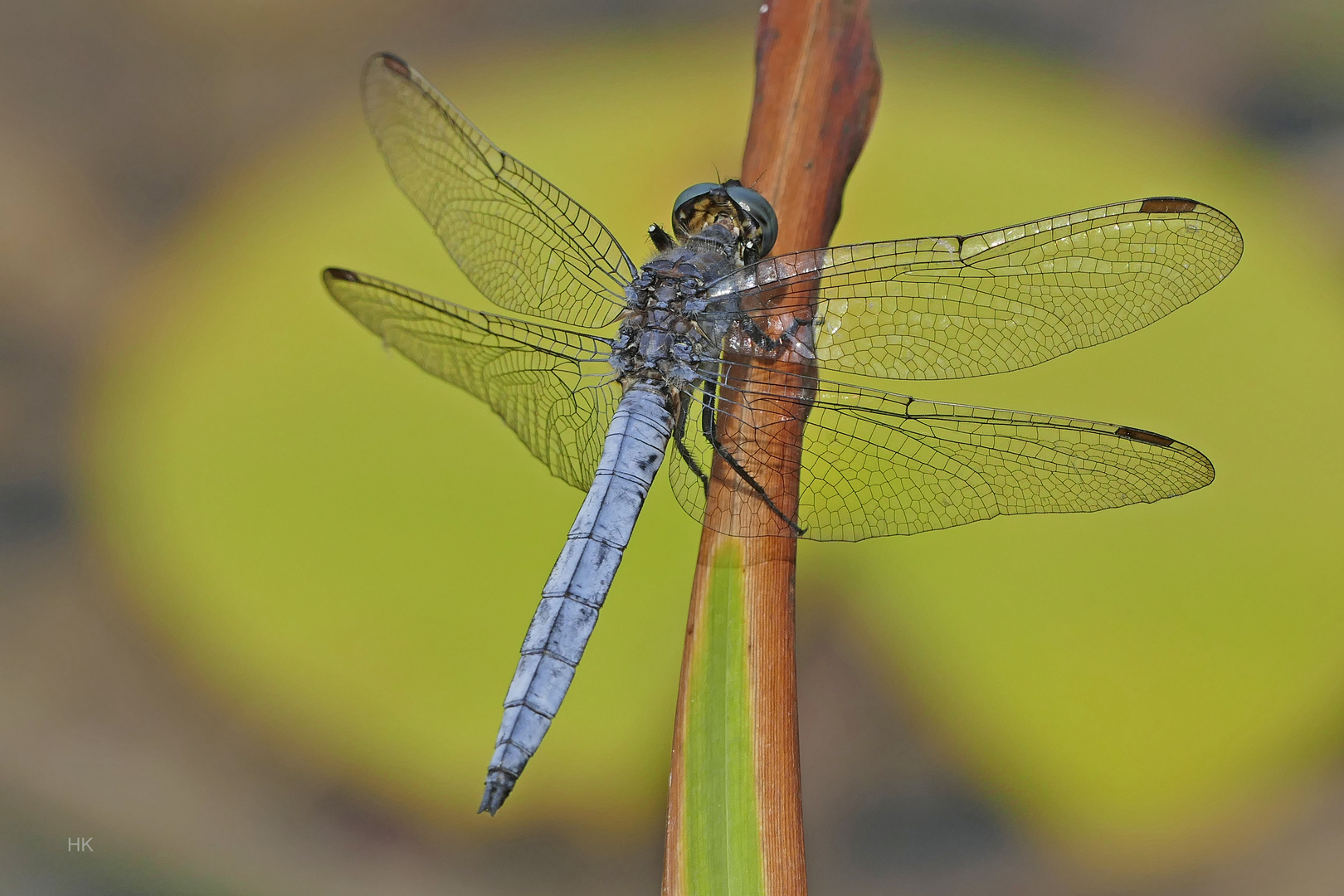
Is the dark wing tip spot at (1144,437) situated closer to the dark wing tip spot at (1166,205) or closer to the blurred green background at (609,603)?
the dark wing tip spot at (1166,205)

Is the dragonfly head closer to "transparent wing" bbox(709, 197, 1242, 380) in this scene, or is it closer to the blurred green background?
"transparent wing" bbox(709, 197, 1242, 380)

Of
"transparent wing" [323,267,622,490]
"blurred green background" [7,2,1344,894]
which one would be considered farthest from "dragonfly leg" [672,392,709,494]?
"blurred green background" [7,2,1344,894]

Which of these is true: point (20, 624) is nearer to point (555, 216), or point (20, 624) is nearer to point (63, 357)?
point (63, 357)

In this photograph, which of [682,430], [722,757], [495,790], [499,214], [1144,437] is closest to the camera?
[722,757]

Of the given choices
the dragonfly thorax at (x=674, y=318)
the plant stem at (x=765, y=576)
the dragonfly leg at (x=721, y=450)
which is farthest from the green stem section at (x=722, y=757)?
the dragonfly thorax at (x=674, y=318)

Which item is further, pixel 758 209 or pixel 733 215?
pixel 733 215

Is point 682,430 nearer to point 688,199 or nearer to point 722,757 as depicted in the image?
point 688,199

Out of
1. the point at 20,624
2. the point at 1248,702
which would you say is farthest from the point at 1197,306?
the point at 20,624

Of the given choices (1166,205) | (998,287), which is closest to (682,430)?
(998,287)
